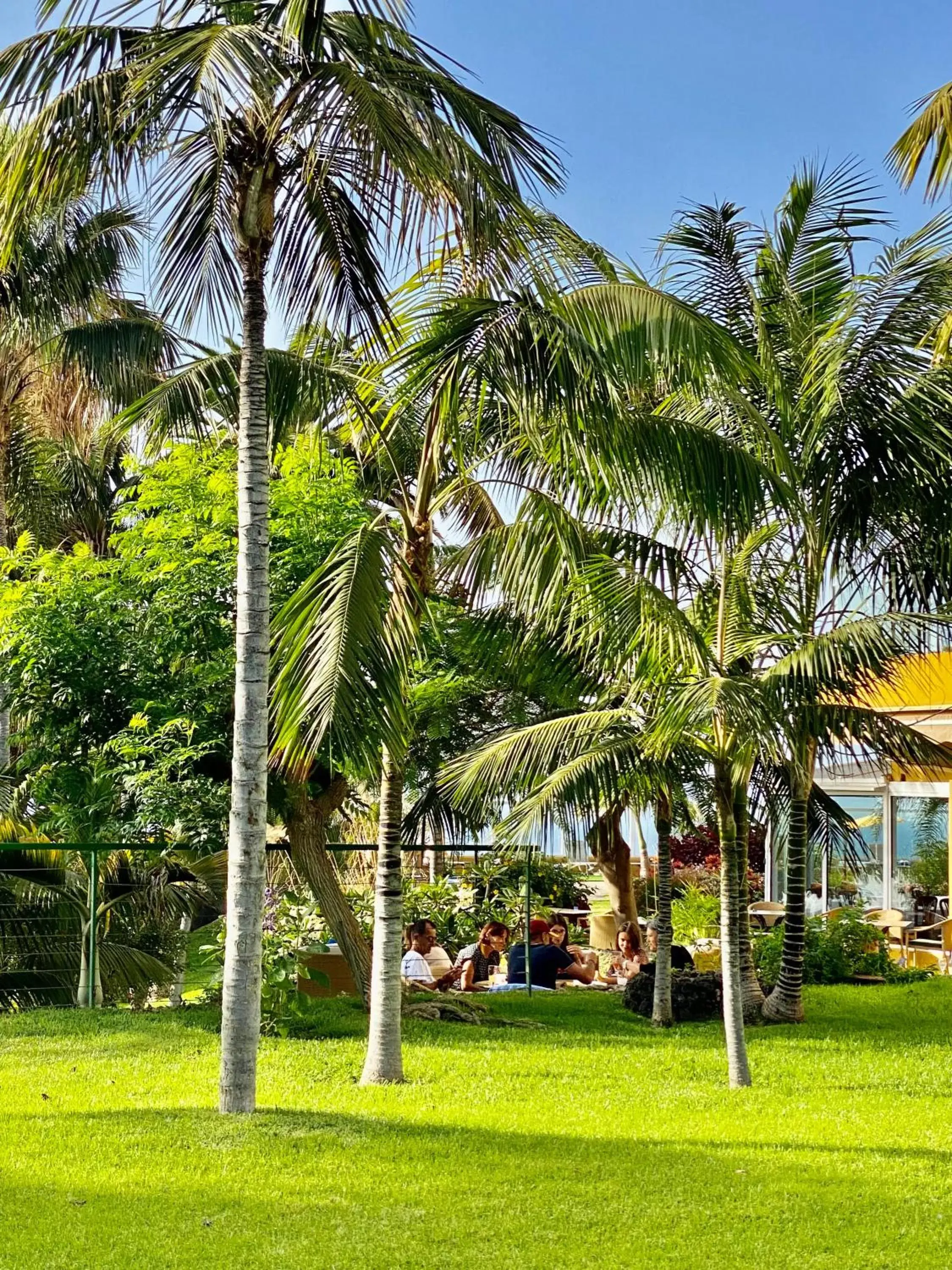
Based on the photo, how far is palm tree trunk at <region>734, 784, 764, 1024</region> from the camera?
10.8 meters

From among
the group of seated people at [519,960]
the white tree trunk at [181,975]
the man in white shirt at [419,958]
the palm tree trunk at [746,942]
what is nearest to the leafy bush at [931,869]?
the group of seated people at [519,960]

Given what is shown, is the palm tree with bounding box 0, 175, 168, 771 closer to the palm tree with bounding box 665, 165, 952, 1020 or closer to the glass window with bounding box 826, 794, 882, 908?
the palm tree with bounding box 665, 165, 952, 1020

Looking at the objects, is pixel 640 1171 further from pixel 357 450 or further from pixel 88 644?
pixel 88 644

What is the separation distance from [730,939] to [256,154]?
5.78 meters

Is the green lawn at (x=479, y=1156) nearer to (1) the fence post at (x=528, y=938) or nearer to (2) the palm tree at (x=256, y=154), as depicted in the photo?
(2) the palm tree at (x=256, y=154)

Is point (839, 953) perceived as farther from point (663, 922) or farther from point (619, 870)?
point (663, 922)

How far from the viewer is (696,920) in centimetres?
2044

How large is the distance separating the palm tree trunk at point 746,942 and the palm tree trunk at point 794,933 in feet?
0.55

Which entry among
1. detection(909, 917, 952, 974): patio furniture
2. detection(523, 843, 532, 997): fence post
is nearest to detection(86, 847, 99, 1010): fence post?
detection(523, 843, 532, 997): fence post

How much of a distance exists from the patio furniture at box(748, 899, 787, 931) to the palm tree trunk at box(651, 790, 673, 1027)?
6877mm

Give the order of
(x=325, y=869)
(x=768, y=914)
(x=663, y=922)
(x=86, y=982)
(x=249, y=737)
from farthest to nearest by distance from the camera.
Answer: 1. (x=768, y=914)
2. (x=325, y=869)
3. (x=86, y=982)
4. (x=663, y=922)
5. (x=249, y=737)

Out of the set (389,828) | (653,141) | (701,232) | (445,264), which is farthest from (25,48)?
(653,141)

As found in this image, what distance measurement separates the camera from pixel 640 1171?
22.6ft

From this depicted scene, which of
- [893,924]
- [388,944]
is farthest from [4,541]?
[893,924]
